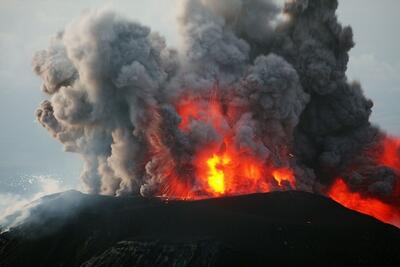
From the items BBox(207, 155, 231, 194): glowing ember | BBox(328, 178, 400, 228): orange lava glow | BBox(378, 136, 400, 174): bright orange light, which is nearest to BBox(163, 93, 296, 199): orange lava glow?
BBox(207, 155, 231, 194): glowing ember

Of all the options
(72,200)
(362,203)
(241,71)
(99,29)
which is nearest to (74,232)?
(72,200)

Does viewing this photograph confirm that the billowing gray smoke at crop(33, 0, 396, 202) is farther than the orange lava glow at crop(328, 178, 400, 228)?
No

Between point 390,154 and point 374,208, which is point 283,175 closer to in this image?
point 374,208

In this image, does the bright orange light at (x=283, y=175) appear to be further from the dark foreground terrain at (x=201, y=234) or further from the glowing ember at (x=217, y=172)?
the glowing ember at (x=217, y=172)

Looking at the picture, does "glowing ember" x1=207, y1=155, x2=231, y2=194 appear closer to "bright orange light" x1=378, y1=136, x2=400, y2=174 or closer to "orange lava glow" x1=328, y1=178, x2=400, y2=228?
"orange lava glow" x1=328, y1=178, x2=400, y2=228

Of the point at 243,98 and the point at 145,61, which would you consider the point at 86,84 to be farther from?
the point at 243,98

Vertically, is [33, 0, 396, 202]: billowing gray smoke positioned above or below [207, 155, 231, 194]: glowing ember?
above

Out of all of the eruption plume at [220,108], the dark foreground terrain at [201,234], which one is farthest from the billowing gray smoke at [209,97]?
the dark foreground terrain at [201,234]
